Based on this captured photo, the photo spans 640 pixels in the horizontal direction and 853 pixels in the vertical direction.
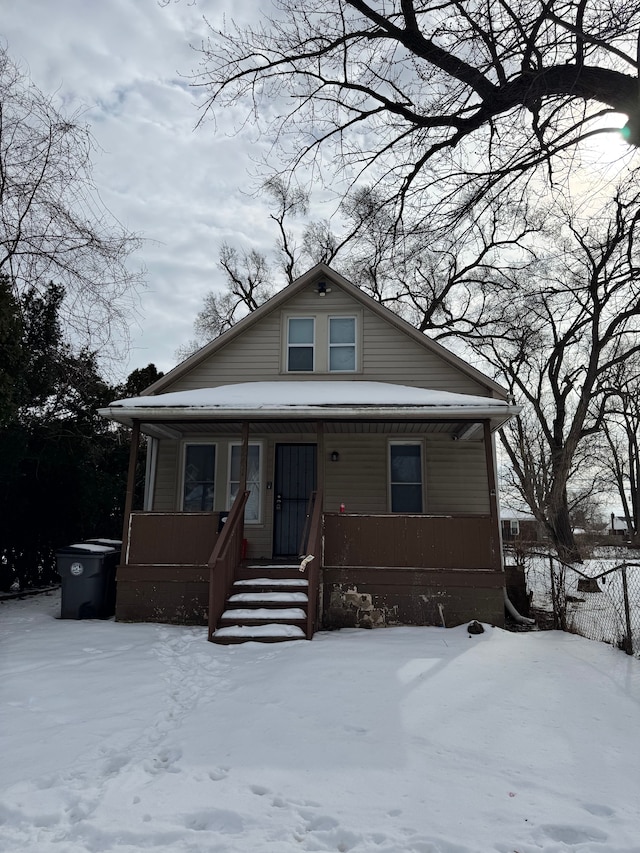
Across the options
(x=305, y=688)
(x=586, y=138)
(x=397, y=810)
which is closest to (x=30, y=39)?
(x=586, y=138)

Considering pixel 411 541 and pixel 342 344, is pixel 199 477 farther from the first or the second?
pixel 411 541

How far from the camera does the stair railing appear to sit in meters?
7.93

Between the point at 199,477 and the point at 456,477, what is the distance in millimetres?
5150

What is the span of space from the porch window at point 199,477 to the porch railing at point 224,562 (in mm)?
2333

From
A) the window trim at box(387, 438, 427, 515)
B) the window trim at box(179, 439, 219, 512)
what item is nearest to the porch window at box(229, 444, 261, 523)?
the window trim at box(179, 439, 219, 512)

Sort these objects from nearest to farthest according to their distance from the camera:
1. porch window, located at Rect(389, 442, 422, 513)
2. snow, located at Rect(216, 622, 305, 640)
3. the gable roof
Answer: snow, located at Rect(216, 622, 305, 640), porch window, located at Rect(389, 442, 422, 513), the gable roof

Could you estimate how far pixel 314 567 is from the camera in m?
8.30

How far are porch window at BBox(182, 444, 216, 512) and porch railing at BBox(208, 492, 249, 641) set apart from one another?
7.65 ft

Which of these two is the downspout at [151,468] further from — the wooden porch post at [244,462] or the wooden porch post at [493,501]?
the wooden porch post at [493,501]

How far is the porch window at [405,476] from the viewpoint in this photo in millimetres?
11086

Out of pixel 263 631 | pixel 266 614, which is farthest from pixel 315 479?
pixel 263 631

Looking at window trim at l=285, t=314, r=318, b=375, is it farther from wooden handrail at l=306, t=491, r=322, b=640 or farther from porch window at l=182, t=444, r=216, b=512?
wooden handrail at l=306, t=491, r=322, b=640

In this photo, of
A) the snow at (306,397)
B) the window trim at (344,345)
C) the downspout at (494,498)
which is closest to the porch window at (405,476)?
the snow at (306,397)

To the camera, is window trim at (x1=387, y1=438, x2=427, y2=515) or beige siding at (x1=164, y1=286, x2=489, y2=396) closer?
window trim at (x1=387, y1=438, x2=427, y2=515)
